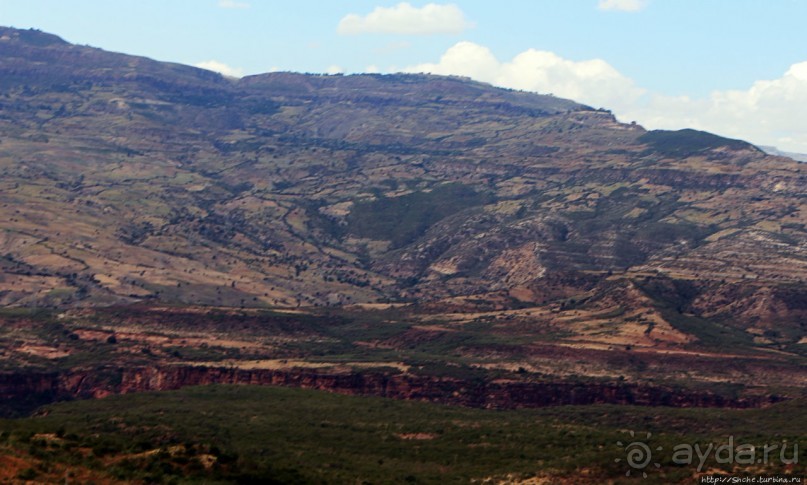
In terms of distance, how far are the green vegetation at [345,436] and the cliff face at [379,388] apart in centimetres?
1332

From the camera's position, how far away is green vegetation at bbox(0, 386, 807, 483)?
82.8m

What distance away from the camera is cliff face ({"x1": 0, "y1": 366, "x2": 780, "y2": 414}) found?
Answer: 156 meters

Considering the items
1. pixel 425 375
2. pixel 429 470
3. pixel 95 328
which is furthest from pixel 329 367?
pixel 429 470

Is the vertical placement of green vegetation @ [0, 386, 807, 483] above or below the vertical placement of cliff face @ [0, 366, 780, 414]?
above

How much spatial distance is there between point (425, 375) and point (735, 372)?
4238 centimetres

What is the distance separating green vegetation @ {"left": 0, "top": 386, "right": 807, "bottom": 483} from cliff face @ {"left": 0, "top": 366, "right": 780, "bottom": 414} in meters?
13.3

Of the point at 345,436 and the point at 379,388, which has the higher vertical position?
the point at 345,436

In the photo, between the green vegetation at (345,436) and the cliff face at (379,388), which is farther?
the cliff face at (379,388)

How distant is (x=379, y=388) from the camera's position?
158625 mm

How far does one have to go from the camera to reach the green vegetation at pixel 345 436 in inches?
3258

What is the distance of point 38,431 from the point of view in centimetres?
8481

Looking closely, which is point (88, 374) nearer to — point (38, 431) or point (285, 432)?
point (285, 432)

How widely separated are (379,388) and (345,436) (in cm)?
4269

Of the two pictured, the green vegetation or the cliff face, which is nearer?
the green vegetation
